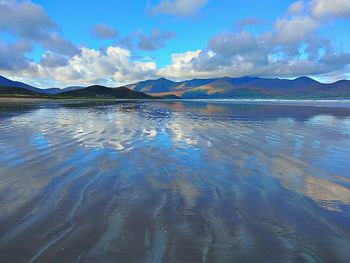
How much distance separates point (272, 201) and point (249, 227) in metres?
1.89

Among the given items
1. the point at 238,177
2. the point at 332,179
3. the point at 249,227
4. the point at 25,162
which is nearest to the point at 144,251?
the point at 249,227

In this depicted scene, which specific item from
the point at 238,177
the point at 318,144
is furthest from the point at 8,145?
the point at 318,144

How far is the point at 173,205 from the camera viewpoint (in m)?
7.39

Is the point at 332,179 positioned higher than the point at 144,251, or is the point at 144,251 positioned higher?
the point at 144,251

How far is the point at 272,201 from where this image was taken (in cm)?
783

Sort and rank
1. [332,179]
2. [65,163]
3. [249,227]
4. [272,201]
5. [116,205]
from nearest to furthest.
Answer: [249,227] → [116,205] → [272,201] → [332,179] → [65,163]

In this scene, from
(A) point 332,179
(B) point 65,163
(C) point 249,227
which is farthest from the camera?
(B) point 65,163

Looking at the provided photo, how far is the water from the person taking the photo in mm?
5199

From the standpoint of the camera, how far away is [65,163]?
11.7m

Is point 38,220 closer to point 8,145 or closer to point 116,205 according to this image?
point 116,205

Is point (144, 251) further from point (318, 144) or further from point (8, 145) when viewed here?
point (318, 144)

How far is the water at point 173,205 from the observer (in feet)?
17.1

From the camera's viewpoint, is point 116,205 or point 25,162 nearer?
point 116,205

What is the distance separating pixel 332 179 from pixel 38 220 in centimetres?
870
